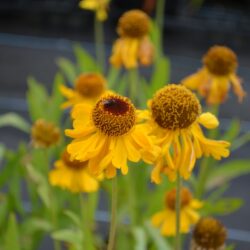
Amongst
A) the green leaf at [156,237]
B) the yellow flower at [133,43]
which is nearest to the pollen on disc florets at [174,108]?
the green leaf at [156,237]

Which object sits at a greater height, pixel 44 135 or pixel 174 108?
pixel 174 108

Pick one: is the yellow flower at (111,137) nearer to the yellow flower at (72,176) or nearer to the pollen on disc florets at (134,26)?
the yellow flower at (72,176)

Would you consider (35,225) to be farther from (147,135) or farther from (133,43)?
(147,135)

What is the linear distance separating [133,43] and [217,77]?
6.7 inches

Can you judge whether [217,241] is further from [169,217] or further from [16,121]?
[16,121]

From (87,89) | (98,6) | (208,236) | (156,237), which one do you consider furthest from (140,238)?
(98,6)

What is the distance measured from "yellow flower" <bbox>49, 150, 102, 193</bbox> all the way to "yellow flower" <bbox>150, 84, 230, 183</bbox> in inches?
9.9

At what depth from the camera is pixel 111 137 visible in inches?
21.2

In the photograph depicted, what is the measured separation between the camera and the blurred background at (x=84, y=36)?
2.31 m

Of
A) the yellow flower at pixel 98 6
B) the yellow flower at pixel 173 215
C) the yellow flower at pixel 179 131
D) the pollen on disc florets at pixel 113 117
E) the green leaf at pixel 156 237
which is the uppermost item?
the pollen on disc florets at pixel 113 117

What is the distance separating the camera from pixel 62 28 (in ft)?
10.1

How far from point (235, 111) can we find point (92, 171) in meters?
1.80

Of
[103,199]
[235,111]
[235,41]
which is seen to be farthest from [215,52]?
[235,41]

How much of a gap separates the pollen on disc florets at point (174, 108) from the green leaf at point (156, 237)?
12.6 inches
